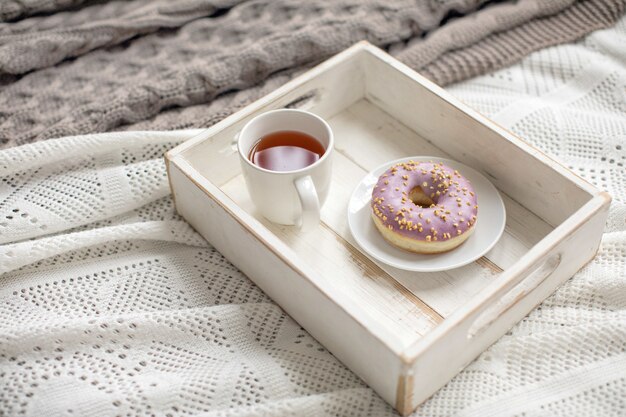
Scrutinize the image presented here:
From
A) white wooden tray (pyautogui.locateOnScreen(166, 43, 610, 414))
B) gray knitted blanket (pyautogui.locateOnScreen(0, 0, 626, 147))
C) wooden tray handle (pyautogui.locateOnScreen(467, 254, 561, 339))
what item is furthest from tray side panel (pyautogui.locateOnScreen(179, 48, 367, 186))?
wooden tray handle (pyautogui.locateOnScreen(467, 254, 561, 339))

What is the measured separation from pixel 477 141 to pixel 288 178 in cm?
28

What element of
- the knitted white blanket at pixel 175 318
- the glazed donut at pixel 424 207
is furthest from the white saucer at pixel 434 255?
the knitted white blanket at pixel 175 318

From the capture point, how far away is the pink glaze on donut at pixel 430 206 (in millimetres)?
1008

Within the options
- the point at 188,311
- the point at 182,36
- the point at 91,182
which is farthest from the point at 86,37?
the point at 188,311

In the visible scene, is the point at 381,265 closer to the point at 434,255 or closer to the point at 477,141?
the point at 434,255

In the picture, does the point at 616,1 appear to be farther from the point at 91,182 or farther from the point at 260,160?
the point at 91,182

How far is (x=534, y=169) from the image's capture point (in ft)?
3.45

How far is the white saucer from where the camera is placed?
1024mm

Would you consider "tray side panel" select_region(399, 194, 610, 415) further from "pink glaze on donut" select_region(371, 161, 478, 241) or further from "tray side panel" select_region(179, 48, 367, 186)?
"tray side panel" select_region(179, 48, 367, 186)

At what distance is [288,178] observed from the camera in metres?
1.01

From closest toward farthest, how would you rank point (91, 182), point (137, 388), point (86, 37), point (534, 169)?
point (137, 388)
point (534, 169)
point (91, 182)
point (86, 37)

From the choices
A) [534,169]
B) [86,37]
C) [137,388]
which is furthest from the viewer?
[86,37]

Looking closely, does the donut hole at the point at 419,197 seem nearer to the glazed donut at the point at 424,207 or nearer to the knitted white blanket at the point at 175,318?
the glazed donut at the point at 424,207

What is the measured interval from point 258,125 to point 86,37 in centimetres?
43
